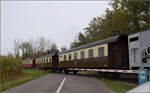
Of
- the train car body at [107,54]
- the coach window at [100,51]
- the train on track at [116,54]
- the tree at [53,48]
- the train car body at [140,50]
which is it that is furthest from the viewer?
the tree at [53,48]

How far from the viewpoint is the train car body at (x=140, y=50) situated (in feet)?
36.1

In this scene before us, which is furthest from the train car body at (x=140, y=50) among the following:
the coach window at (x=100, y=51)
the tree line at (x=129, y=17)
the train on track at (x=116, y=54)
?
the tree line at (x=129, y=17)

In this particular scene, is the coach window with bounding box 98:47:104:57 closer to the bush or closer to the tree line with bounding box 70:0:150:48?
the tree line with bounding box 70:0:150:48

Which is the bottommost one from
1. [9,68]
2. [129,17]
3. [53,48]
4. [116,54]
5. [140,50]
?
[9,68]

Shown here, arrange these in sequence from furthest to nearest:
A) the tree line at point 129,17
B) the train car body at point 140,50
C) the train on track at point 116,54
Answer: the tree line at point 129,17 < the train on track at point 116,54 < the train car body at point 140,50

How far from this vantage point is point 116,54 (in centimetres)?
1457

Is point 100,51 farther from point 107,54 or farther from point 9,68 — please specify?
point 9,68

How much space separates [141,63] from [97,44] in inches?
217

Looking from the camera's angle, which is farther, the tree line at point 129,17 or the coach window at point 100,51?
the tree line at point 129,17

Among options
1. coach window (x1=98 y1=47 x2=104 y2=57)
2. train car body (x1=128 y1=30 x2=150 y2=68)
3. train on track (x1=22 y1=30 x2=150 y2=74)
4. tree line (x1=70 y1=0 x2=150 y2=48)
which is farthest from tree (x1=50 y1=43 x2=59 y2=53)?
train car body (x1=128 y1=30 x2=150 y2=68)

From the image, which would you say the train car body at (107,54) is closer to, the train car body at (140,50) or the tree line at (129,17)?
the train car body at (140,50)

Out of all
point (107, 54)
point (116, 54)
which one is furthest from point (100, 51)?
point (116, 54)

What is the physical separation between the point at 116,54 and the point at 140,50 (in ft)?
10.4

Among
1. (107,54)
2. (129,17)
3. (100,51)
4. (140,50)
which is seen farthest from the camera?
(129,17)
